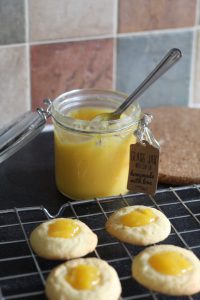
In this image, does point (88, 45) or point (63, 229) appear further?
point (88, 45)

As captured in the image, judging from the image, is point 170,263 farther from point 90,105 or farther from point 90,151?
point 90,105

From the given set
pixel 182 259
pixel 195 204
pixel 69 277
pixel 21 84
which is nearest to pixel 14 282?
pixel 69 277

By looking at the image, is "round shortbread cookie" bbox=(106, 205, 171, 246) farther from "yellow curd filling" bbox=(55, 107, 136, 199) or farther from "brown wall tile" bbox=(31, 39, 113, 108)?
"brown wall tile" bbox=(31, 39, 113, 108)

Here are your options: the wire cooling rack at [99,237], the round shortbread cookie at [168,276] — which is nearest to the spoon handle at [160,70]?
the wire cooling rack at [99,237]

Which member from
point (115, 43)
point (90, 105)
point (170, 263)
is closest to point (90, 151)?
point (90, 105)

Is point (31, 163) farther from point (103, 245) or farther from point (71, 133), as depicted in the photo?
point (103, 245)

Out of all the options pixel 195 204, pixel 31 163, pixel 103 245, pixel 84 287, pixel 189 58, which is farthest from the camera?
pixel 189 58
